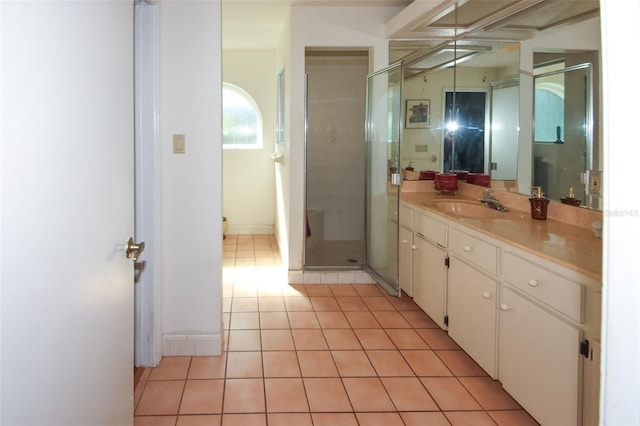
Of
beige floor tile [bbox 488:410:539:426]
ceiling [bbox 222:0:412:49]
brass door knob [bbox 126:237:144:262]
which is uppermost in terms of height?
ceiling [bbox 222:0:412:49]

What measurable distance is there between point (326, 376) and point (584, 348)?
4.58ft

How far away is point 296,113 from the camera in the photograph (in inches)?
187

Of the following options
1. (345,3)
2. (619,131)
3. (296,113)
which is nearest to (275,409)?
(619,131)

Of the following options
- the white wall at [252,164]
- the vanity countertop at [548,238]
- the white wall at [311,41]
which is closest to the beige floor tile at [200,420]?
the vanity countertop at [548,238]

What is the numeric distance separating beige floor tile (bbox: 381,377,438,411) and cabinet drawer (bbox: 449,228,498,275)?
70 cm

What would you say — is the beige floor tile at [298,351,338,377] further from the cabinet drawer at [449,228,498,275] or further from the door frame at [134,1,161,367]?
the cabinet drawer at [449,228,498,275]

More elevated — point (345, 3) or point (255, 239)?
point (345, 3)

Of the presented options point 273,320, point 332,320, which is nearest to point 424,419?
point 332,320

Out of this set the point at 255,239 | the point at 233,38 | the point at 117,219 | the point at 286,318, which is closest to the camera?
the point at 117,219

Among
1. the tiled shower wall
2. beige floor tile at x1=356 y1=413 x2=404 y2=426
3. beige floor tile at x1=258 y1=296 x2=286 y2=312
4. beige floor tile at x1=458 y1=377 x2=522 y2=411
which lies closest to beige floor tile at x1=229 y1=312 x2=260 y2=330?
A: beige floor tile at x1=258 y1=296 x2=286 y2=312

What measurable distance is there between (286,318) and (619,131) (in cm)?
336

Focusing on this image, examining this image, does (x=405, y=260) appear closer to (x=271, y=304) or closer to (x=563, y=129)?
(x=271, y=304)

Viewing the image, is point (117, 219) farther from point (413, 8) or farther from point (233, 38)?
point (233, 38)

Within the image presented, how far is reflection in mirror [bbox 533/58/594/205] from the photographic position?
108 inches
